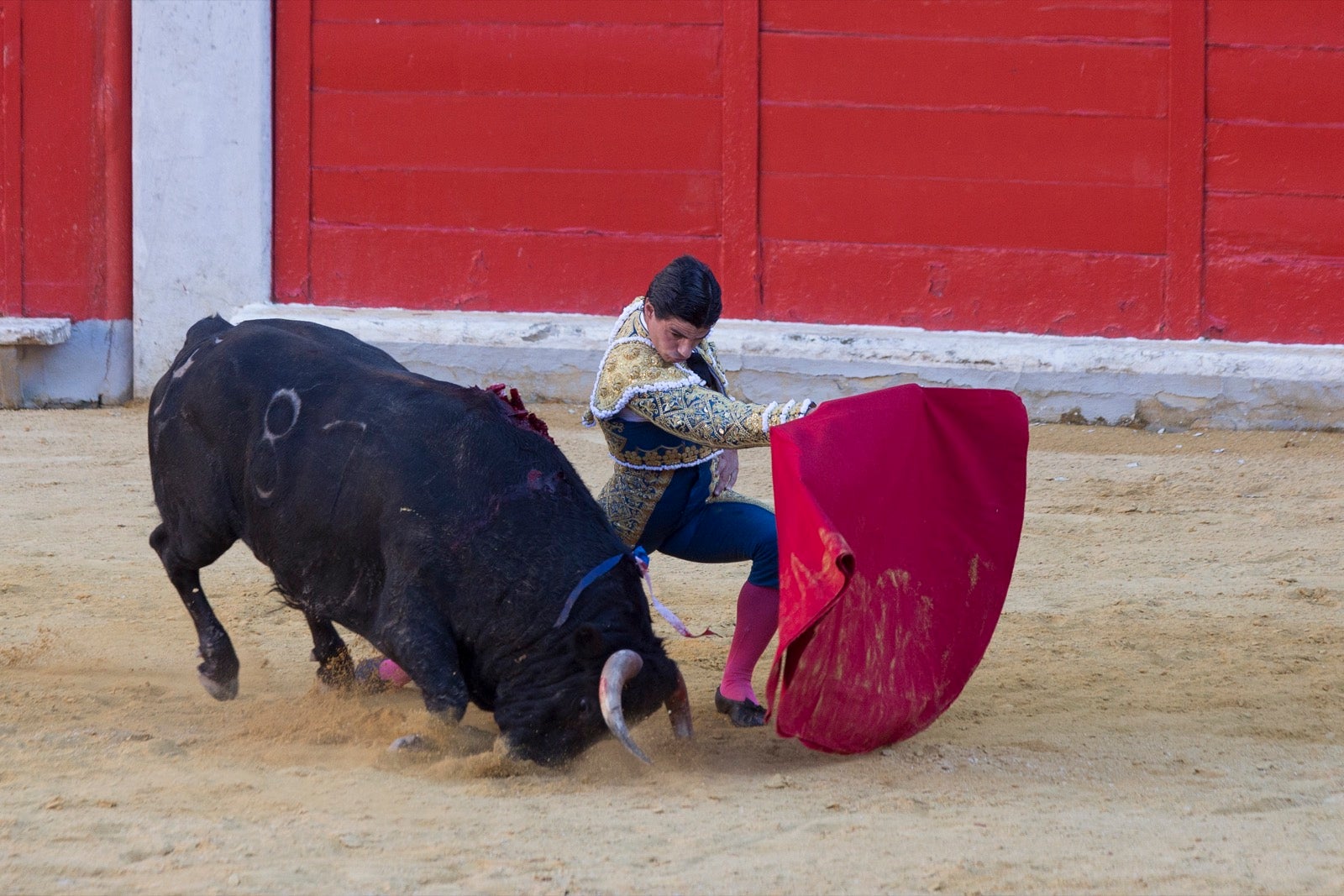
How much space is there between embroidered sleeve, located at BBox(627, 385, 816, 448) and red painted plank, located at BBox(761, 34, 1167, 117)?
446 cm

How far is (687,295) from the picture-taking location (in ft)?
10.8

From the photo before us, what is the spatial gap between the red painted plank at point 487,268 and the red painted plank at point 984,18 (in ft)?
3.88

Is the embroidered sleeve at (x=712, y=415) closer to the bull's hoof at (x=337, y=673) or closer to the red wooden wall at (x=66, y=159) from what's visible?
the bull's hoof at (x=337, y=673)

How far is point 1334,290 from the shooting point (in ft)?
24.2

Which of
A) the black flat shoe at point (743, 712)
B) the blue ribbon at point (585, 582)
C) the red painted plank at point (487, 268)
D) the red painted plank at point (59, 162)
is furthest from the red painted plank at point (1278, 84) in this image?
the red painted plank at point (59, 162)

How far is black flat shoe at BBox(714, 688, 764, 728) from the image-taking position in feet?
11.9

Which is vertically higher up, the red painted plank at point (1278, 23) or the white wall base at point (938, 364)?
the red painted plank at point (1278, 23)

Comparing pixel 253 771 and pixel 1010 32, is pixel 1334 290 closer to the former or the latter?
pixel 1010 32

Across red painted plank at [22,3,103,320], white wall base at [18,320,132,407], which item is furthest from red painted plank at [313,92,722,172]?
white wall base at [18,320,132,407]

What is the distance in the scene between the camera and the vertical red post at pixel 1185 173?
24.1 ft

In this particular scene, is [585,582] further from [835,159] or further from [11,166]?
[11,166]

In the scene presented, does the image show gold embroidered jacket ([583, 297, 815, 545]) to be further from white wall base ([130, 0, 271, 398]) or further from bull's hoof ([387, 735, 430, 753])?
white wall base ([130, 0, 271, 398])

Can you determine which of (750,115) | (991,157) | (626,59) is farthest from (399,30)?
(991,157)

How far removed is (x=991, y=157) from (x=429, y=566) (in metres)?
4.89
